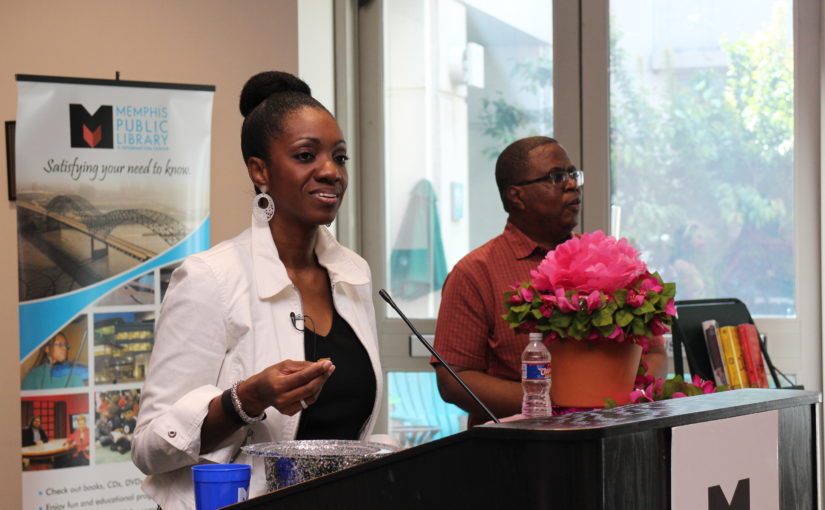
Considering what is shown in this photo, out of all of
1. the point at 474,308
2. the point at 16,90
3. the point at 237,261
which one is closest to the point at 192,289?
the point at 237,261

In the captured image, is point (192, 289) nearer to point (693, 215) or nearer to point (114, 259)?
point (114, 259)

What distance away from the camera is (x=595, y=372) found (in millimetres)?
1740

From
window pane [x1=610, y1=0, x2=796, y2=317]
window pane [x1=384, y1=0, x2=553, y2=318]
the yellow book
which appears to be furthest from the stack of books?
window pane [x1=384, y1=0, x2=553, y2=318]

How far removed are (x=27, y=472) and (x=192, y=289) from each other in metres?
1.97

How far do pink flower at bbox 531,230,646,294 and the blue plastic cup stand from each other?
26.9 inches

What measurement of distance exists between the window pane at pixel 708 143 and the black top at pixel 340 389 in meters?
2.40

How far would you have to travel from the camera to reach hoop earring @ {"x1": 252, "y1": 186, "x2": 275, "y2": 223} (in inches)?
78.7

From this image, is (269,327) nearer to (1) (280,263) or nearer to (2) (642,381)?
(1) (280,263)

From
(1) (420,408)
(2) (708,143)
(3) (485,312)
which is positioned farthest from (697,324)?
(1) (420,408)

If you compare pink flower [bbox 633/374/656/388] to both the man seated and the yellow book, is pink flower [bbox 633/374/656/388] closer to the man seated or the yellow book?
the man seated

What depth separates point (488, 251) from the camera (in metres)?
2.70

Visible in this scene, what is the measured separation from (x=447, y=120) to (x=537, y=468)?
3.59 metres

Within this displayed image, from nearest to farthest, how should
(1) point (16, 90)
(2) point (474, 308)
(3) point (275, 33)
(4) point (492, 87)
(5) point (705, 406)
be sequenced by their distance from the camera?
(5) point (705, 406)
(2) point (474, 308)
(1) point (16, 90)
(3) point (275, 33)
(4) point (492, 87)

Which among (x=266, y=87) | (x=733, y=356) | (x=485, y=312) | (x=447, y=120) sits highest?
(x=447, y=120)
